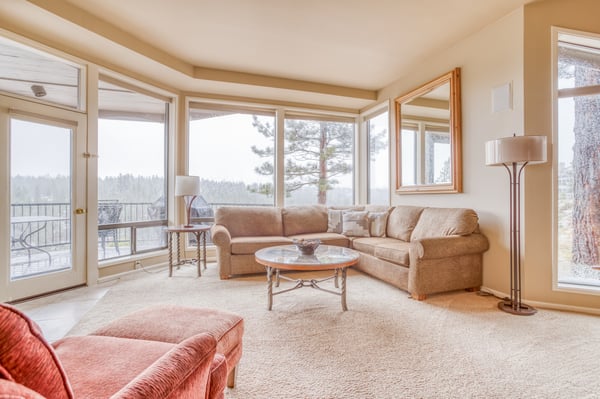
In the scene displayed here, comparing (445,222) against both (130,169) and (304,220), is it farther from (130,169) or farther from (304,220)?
(130,169)

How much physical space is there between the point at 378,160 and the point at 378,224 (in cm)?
143

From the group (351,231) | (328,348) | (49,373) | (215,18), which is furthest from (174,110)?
(49,373)

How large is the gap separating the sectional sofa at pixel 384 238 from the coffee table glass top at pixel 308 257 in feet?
2.16

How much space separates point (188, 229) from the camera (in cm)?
377

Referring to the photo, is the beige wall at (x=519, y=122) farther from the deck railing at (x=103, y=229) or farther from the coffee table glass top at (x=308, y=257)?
the deck railing at (x=103, y=229)

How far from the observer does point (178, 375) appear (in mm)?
812

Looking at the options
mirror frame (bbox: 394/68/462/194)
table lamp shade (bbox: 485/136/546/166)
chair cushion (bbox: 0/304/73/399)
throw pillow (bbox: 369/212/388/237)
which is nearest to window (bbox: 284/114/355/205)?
throw pillow (bbox: 369/212/388/237)

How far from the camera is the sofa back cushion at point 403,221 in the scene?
3.79m

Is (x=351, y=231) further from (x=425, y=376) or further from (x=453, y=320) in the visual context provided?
(x=425, y=376)

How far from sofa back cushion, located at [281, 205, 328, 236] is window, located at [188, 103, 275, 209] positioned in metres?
0.65

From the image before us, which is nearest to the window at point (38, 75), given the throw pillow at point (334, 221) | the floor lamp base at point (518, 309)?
the throw pillow at point (334, 221)

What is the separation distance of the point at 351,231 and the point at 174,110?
3.32m

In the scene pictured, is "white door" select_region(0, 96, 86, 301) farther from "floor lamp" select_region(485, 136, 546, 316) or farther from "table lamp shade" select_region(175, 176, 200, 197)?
"floor lamp" select_region(485, 136, 546, 316)

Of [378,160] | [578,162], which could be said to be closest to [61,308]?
[378,160]
